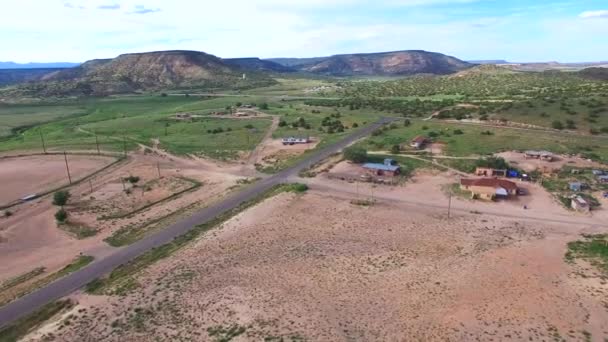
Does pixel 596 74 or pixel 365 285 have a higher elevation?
pixel 596 74

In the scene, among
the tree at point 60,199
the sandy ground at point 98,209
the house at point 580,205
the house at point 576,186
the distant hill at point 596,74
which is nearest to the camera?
the sandy ground at point 98,209

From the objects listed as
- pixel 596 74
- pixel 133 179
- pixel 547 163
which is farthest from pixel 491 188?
pixel 596 74

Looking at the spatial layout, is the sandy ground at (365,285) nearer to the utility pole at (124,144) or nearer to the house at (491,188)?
the house at (491,188)

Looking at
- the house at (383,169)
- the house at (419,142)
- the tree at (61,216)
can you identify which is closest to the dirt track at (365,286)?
the house at (383,169)

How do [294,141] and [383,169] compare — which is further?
[294,141]

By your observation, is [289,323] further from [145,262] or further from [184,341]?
[145,262]

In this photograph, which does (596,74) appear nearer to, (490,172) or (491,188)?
(490,172)

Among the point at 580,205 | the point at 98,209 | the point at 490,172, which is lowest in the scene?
the point at 98,209
